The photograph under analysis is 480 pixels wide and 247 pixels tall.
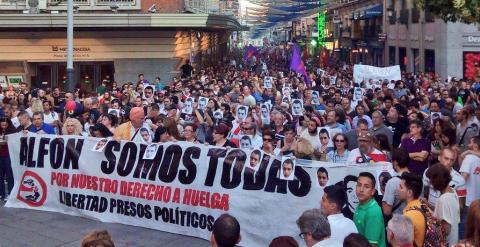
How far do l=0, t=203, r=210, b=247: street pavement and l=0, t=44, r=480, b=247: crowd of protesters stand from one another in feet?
4.26

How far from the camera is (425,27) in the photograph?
125 ft

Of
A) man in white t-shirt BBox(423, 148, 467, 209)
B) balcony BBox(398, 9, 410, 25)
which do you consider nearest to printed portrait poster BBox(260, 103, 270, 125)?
man in white t-shirt BBox(423, 148, 467, 209)

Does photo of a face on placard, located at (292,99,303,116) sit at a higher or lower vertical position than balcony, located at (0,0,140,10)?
lower

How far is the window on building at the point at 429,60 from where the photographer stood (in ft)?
121

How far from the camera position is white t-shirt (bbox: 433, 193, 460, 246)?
6.24 m

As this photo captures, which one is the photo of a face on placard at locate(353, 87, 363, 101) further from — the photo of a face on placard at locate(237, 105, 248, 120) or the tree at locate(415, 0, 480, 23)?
the photo of a face on placard at locate(237, 105, 248, 120)

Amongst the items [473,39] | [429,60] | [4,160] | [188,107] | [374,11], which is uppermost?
[374,11]

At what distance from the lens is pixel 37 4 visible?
26.8 m

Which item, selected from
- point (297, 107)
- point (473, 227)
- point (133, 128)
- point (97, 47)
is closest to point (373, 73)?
point (297, 107)

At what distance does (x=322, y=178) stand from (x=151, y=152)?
101 inches

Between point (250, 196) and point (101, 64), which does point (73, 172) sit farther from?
point (101, 64)

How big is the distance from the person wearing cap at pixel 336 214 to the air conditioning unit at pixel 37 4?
22.9m

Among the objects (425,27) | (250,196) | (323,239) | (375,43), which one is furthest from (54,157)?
(375,43)

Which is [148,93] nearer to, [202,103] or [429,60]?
[202,103]
